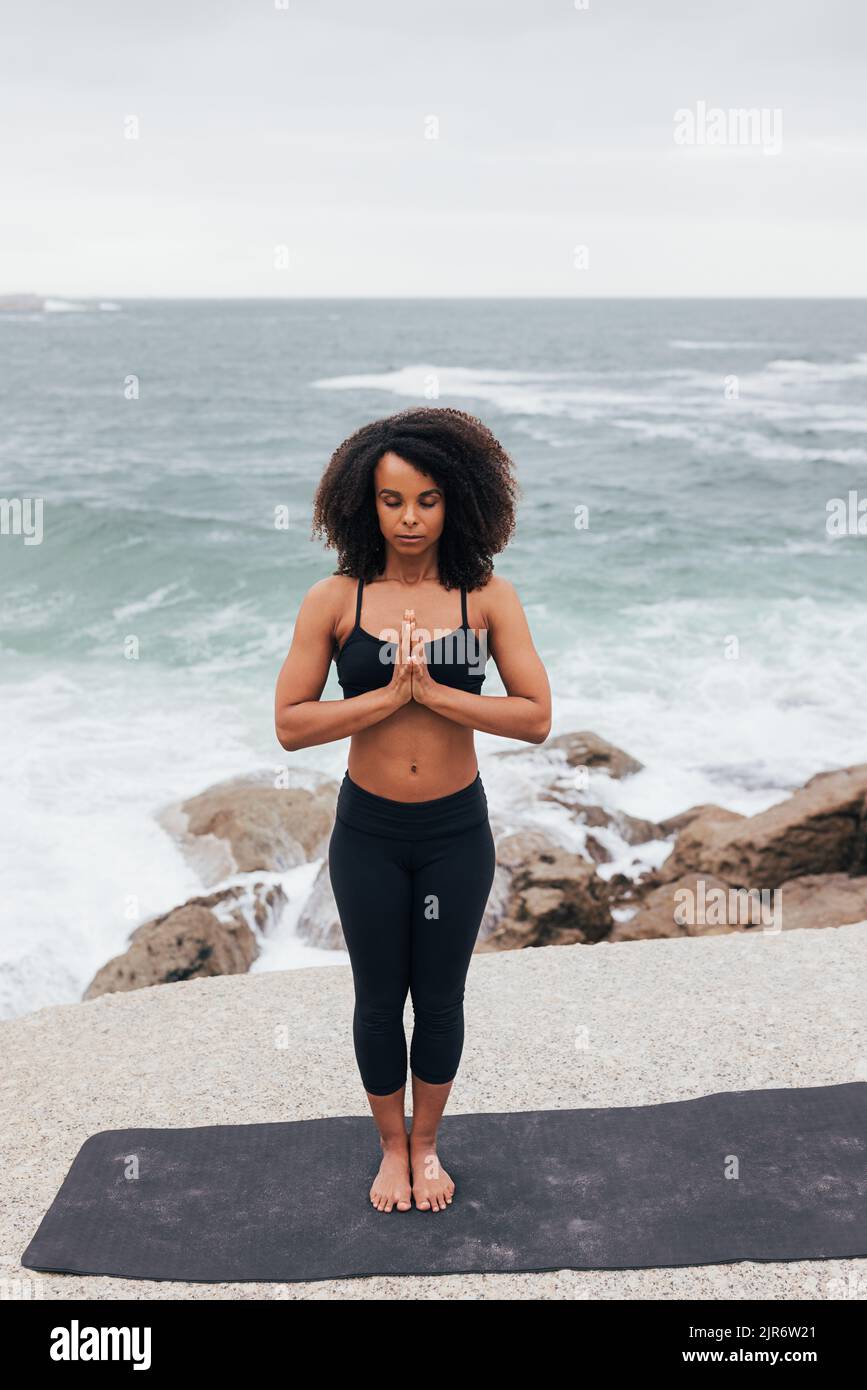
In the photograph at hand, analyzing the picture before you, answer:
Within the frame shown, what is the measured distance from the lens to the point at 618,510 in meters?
23.1

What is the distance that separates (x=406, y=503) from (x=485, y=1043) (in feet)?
7.94

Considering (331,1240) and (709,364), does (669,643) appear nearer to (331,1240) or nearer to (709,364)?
(331,1240)

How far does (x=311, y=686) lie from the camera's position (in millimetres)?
3197

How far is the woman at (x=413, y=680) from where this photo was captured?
10.2ft

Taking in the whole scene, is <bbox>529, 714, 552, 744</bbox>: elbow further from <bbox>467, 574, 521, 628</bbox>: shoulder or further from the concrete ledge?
the concrete ledge

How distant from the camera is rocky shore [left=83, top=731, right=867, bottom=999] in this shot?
22.4ft

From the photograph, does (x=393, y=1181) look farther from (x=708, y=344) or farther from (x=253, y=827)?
(x=708, y=344)

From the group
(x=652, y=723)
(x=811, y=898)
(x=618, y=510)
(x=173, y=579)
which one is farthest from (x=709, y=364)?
(x=811, y=898)

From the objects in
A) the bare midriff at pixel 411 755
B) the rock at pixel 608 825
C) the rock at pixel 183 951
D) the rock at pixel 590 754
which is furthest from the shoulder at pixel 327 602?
the rock at pixel 590 754

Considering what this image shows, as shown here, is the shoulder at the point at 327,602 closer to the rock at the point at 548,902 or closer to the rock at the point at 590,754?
the rock at the point at 548,902

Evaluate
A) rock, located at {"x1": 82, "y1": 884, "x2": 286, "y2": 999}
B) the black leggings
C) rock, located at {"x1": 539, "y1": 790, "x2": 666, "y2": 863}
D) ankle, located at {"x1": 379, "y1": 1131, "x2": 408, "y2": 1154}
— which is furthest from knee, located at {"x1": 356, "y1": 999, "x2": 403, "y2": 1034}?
rock, located at {"x1": 539, "y1": 790, "x2": 666, "y2": 863}

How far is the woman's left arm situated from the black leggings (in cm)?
28
